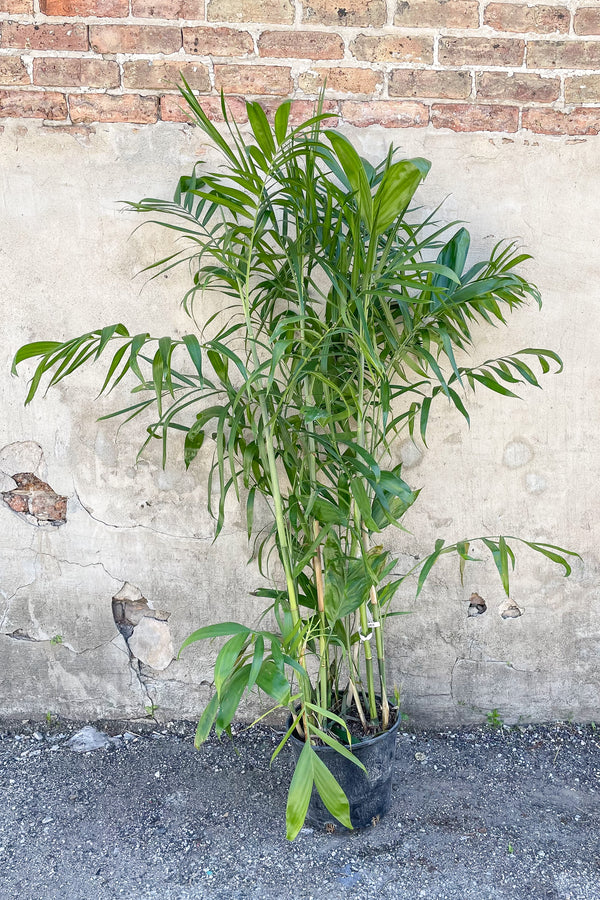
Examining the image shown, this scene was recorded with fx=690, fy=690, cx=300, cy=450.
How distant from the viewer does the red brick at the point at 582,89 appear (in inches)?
80.6

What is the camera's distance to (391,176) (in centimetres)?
133

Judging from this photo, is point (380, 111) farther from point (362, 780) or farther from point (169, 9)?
point (362, 780)

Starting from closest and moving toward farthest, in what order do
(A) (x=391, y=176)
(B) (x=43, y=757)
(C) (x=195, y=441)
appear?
(A) (x=391, y=176), (C) (x=195, y=441), (B) (x=43, y=757)

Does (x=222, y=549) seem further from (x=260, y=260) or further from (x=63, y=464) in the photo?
(x=260, y=260)

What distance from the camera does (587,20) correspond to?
6.63 feet

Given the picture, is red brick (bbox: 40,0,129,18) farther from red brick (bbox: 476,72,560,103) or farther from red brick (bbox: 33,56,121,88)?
red brick (bbox: 476,72,560,103)

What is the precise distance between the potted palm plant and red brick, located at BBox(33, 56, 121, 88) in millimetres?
375

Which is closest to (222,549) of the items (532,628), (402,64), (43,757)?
(43,757)

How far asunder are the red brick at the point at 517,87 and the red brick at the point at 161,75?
82cm

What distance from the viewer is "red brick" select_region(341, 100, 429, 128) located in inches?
81.0

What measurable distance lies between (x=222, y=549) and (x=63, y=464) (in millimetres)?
588

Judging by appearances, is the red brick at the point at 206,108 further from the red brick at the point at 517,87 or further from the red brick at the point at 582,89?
the red brick at the point at 582,89

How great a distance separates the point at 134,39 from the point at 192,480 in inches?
52.3

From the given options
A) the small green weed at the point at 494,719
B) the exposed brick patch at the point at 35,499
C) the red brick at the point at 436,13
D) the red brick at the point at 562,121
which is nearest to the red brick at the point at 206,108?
the red brick at the point at 436,13
